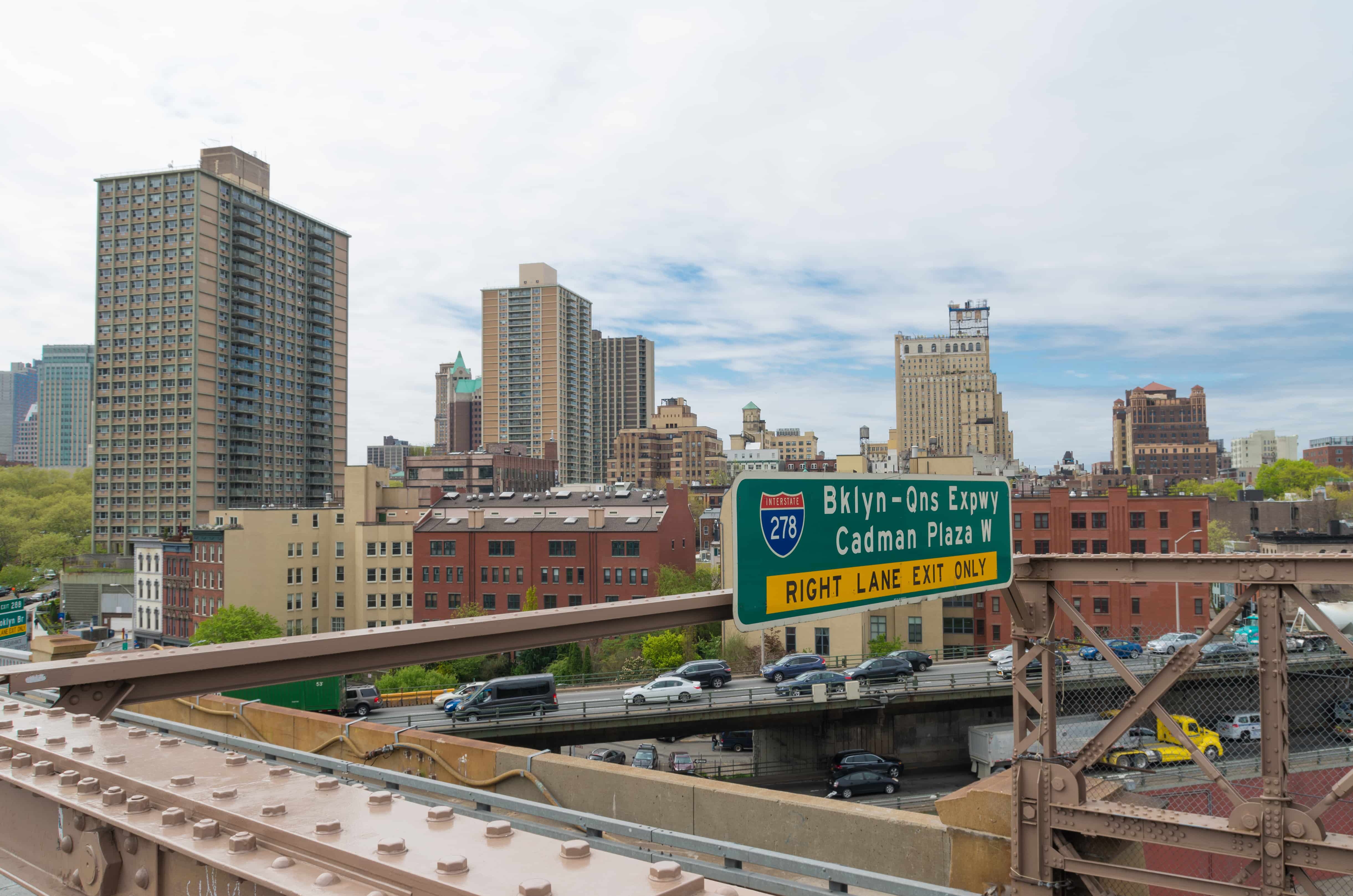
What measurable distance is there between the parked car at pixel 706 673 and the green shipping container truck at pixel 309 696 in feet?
55.1

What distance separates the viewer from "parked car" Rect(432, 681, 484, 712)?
39812 millimetres

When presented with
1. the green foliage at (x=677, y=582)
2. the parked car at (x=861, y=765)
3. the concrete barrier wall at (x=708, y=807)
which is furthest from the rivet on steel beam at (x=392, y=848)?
the green foliage at (x=677, y=582)

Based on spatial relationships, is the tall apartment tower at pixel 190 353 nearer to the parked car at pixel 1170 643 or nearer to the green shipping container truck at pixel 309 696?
the green shipping container truck at pixel 309 696

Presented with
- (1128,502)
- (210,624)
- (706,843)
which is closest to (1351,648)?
(706,843)

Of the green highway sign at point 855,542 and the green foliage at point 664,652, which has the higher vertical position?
the green highway sign at point 855,542

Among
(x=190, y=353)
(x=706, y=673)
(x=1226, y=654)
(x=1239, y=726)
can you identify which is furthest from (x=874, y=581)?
(x=190, y=353)

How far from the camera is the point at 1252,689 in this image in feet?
95.8

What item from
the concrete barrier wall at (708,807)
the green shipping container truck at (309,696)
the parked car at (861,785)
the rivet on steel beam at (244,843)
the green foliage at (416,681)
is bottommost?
the parked car at (861,785)

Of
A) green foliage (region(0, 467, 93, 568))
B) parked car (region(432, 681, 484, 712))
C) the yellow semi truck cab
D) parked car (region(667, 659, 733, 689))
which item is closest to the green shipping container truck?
parked car (region(432, 681, 484, 712))

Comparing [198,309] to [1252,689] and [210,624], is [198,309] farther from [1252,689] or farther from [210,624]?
[1252,689]

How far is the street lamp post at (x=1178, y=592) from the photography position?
Answer: 49531mm

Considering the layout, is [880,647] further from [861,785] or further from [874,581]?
[874,581]

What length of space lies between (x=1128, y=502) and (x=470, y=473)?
103 metres

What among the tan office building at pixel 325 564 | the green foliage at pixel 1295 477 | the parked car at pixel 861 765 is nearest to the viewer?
the parked car at pixel 861 765
